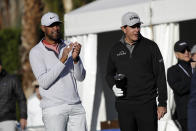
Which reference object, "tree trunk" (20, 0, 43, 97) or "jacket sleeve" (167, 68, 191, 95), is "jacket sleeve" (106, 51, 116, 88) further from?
"tree trunk" (20, 0, 43, 97)

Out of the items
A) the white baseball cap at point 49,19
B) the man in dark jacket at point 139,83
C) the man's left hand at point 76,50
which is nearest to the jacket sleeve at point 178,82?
the man in dark jacket at point 139,83

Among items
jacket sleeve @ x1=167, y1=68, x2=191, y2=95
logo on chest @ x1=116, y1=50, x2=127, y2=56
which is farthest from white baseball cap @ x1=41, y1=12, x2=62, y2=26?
jacket sleeve @ x1=167, y1=68, x2=191, y2=95

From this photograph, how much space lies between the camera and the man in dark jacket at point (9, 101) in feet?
25.4

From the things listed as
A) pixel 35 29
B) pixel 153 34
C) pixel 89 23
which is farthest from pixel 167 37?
pixel 35 29

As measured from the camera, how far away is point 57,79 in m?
6.33

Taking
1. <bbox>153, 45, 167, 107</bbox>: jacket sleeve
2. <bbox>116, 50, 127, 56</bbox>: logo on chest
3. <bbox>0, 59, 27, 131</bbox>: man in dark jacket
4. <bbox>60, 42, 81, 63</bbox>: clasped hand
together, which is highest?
<bbox>60, 42, 81, 63</bbox>: clasped hand

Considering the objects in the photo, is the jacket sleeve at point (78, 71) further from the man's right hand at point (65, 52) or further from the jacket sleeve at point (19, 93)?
the jacket sleeve at point (19, 93)

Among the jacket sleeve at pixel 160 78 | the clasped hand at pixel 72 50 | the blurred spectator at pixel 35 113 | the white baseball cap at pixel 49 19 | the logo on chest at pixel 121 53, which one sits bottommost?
the blurred spectator at pixel 35 113

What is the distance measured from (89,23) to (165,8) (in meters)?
1.58

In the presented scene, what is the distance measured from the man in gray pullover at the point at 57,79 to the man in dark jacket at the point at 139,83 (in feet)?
1.64

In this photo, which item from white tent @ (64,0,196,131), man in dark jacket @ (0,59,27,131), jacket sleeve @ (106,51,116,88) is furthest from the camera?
white tent @ (64,0,196,131)

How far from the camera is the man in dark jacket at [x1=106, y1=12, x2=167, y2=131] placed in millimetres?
6512

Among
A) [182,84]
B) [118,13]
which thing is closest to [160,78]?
[182,84]

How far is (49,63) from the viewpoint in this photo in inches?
252
